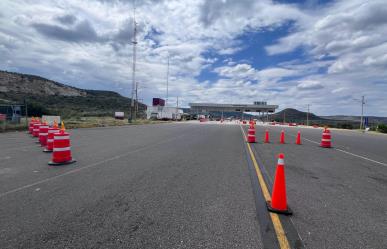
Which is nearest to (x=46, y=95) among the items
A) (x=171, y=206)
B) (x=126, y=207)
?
(x=126, y=207)

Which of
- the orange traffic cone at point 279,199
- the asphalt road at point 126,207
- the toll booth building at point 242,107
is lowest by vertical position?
the asphalt road at point 126,207

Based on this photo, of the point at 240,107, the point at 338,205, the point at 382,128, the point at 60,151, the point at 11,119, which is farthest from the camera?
the point at 240,107

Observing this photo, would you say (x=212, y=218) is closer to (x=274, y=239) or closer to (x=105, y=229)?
(x=274, y=239)

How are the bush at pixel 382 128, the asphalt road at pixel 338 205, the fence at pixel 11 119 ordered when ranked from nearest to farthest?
the asphalt road at pixel 338 205, the fence at pixel 11 119, the bush at pixel 382 128

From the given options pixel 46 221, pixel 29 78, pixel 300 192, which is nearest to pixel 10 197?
pixel 46 221

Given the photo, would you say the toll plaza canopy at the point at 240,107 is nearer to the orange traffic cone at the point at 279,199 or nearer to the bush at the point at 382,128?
the bush at the point at 382,128

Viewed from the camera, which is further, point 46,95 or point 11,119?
point 46,95

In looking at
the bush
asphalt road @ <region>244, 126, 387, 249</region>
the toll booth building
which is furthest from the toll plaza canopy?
asphalt road @ <region>244, 126, 387, 249</region>

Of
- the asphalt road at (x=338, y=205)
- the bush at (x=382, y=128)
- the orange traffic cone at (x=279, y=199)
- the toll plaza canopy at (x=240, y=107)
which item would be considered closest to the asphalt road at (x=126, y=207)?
the orange traffic cone at (x=279, y=199)

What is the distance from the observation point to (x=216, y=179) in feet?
21.7

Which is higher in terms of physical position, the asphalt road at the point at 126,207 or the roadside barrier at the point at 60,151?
the roadside barrier at the point at 60,151

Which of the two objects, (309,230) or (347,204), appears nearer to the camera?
(309,230)

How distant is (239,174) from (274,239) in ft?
12.7

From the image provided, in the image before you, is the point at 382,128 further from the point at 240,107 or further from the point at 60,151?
the point at 240,107
